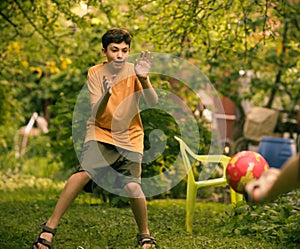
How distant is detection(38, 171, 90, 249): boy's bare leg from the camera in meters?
4.35

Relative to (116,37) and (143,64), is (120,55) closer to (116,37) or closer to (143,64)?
(116,37)

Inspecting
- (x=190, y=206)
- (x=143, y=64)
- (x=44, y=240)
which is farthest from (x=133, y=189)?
(x=190, y=206)

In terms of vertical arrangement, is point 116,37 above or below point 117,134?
above

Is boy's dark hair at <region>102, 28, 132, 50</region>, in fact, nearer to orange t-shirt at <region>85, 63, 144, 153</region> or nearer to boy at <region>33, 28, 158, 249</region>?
boy at <region>33, 28, 158, 249</region>

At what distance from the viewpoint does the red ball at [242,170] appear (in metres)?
3.67

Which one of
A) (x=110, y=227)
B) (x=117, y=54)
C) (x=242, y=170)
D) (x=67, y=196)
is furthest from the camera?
(x=110, y=227)

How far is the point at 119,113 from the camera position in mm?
4465

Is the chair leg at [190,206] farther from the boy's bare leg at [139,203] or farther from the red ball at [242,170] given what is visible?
the red ball at [242,170]

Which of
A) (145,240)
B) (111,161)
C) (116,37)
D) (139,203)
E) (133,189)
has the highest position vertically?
(116,37)

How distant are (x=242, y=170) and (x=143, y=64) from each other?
949 millimetres

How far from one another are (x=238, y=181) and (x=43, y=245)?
53.4 inches

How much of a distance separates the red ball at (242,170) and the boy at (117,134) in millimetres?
842

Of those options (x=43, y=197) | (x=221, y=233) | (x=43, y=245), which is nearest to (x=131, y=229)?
(x=221, y=233)

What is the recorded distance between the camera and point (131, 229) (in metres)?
5.34
